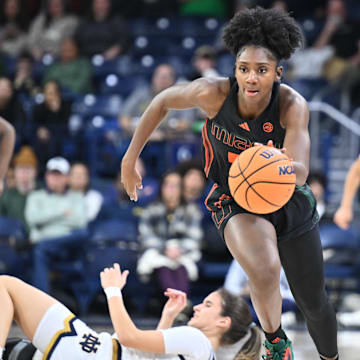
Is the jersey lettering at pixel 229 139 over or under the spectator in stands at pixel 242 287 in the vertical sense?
over

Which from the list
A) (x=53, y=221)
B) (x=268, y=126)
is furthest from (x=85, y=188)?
(x=268, y=126)

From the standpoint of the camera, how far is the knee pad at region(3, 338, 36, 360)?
3908mm

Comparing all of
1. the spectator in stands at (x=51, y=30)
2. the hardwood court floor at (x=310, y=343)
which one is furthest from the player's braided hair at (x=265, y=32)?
the spectator in stands at (x=51, y=30)

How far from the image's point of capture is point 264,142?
3.66 m

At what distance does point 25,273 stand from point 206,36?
202 inches

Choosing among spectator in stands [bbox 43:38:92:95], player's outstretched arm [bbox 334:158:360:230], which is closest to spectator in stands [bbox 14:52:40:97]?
spectator in stands [bbox 43:38:92:95]

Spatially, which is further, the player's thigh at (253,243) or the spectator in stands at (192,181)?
the spectator in stands at (192,181)

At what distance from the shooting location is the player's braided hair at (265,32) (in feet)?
11.8

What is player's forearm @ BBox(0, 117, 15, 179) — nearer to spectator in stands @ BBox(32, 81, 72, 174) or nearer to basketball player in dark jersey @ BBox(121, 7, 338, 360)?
basketball player in dark jersey @ BBox(121, 7, 338, 360)

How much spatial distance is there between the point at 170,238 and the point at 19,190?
5.59ft

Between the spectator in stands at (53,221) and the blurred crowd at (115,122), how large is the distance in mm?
Result: 10

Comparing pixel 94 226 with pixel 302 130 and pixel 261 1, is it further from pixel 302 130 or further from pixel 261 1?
pixel 261 1

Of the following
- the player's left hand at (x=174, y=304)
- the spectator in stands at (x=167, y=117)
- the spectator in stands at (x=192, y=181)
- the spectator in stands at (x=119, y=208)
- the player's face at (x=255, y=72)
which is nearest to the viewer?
the player's face at (x=255, y=72)

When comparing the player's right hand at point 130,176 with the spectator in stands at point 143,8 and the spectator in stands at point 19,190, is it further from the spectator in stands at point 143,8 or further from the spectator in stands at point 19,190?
the spectator in stands at point 143,8
